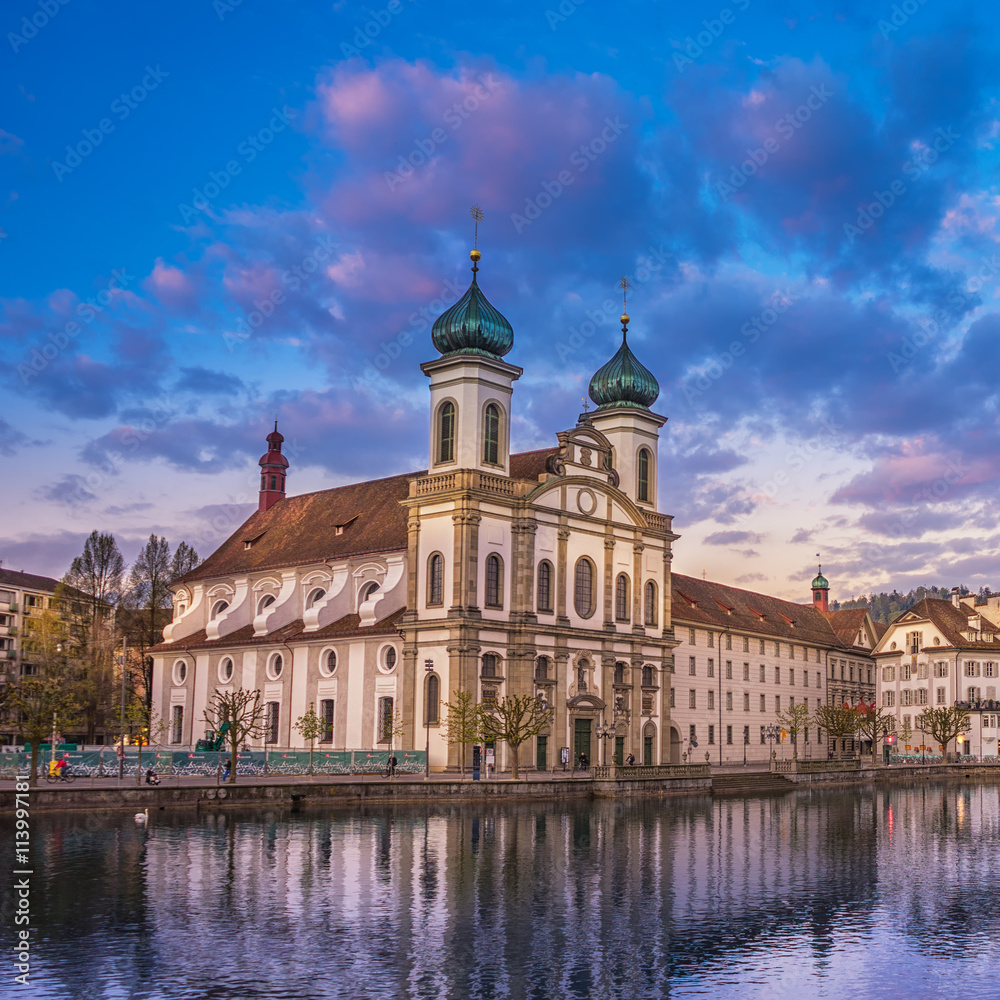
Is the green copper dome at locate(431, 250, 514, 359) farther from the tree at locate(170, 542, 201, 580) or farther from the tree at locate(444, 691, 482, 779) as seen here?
the tree at locate(170, 542, 201, 580)

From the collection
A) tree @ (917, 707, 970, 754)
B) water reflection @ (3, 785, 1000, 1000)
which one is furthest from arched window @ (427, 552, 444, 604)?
tree @ (917, 707, 970, 754)

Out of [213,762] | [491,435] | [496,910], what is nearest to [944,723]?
[491,435]

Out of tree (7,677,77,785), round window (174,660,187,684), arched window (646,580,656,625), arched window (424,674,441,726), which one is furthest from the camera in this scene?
round window (174,660,187,684)

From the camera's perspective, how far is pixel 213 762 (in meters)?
54.7

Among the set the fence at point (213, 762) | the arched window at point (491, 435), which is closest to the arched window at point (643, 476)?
the arched window at point (491, 435)

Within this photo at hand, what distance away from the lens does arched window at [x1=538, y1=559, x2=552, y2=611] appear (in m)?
68.9

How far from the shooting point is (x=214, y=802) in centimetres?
4703

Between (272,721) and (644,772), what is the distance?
25.0m

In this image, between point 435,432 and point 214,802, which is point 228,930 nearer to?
point 214,802

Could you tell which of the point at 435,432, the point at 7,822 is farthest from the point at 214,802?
the point at 435,432

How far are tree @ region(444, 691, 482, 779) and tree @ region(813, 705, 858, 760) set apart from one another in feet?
142

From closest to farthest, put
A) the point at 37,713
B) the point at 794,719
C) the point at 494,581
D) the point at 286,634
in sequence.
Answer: the point at 37,713
the point at 494,581
the point at 286,634
the point at 794,719

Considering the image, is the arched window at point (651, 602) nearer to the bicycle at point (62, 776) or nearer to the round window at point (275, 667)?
the round window at point (275, 667)

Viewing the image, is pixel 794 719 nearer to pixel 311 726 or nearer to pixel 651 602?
pixel 651 602
